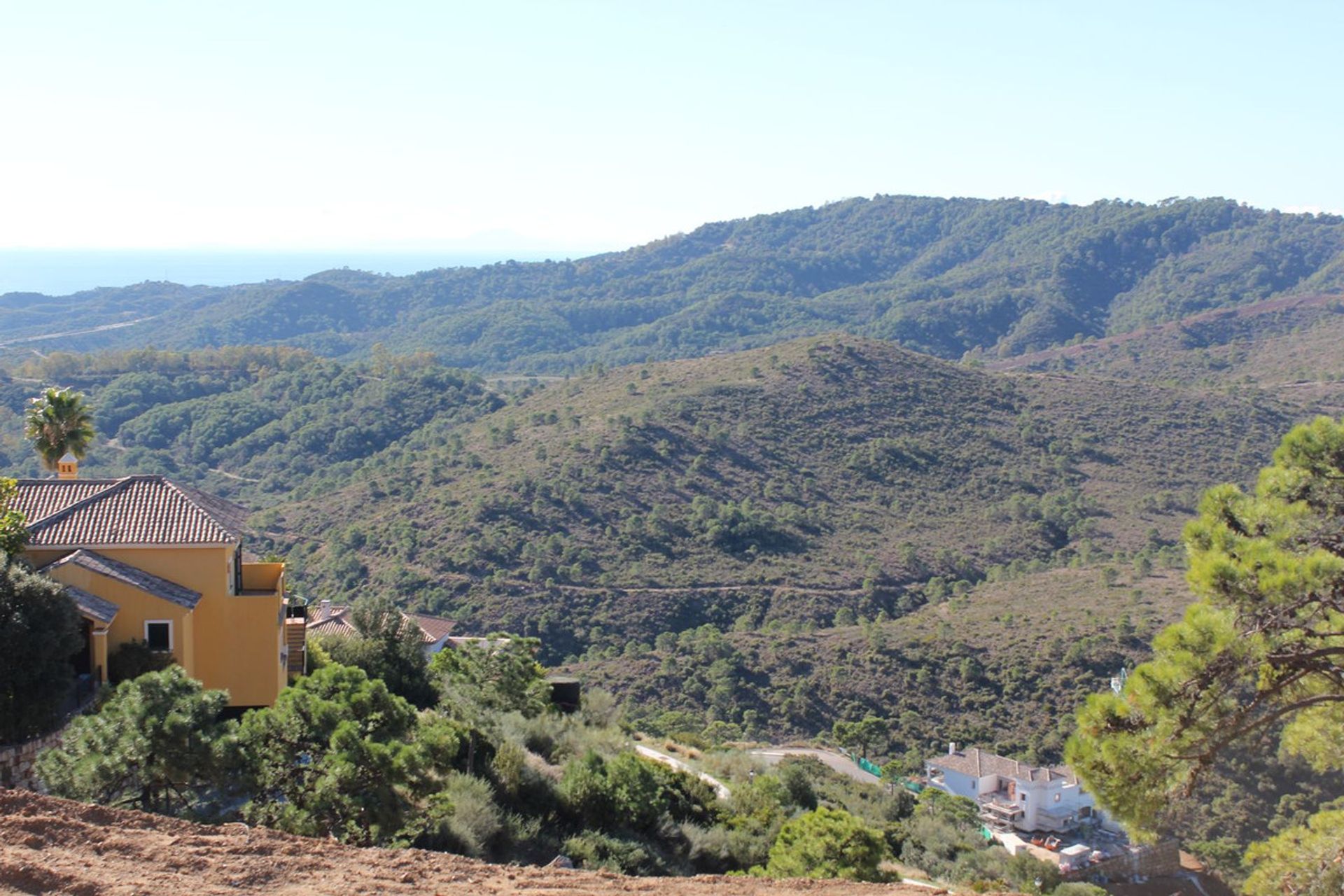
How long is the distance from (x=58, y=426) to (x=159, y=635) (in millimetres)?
9126

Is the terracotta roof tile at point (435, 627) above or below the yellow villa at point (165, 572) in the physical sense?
below

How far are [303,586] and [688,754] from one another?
22.4m

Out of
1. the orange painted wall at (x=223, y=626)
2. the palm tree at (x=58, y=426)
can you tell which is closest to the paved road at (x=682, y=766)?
the orange painted wall at (x=223, y=626)

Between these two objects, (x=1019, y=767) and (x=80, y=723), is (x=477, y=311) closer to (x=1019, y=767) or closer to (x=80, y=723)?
(x=1019, y=767)

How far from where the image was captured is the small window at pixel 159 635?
1361 cm

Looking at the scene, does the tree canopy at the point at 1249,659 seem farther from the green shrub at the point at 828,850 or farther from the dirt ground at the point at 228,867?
the green shrub at the point at 828,850

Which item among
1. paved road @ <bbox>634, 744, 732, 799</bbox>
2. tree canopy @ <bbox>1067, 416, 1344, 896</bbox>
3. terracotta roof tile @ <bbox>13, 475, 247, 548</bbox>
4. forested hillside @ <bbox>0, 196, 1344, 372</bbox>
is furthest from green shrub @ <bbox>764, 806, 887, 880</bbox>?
forested hillside @ <bbox>0, 196, 1344, 372</bbox>

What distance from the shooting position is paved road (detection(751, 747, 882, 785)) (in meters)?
28.0

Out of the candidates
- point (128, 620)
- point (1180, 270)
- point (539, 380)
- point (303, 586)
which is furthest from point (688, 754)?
point (1180, 270)

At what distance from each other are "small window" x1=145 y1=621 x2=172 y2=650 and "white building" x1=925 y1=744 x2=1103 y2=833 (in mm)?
20569

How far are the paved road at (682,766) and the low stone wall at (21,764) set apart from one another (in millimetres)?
8977

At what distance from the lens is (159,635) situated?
1369 cm

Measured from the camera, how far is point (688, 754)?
24.0 m

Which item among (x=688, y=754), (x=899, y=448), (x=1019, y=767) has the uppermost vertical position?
(x=899, y=448)
